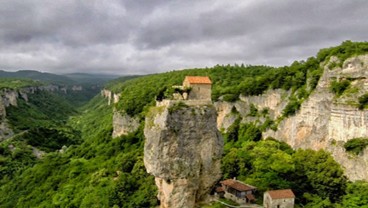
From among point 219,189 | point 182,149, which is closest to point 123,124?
point 219,189

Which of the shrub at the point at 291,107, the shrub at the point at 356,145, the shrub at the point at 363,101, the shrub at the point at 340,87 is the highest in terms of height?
the shrub at the point at 340,87

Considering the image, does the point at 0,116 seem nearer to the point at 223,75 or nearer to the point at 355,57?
the point at 223,75

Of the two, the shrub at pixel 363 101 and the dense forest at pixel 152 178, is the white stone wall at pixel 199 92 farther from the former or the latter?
the shrub at pixel 363 101

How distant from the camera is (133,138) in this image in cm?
7475

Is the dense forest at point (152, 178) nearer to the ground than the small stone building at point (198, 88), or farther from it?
nearer to the ground

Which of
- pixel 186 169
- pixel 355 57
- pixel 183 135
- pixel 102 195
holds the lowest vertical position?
pixel 102 195

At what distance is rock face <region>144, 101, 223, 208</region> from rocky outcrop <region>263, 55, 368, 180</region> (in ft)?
66.1

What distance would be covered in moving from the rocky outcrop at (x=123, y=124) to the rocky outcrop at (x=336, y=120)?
34.5 metres

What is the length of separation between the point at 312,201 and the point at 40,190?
45.0 m

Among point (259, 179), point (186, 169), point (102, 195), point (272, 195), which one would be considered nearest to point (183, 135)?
point (186, 169)

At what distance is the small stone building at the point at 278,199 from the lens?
37312 mm

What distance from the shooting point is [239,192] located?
39.8 metres

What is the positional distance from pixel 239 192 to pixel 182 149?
11.3 m

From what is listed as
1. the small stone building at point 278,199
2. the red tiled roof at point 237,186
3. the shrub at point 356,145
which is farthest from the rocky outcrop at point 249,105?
the small stone building at point 278,199
